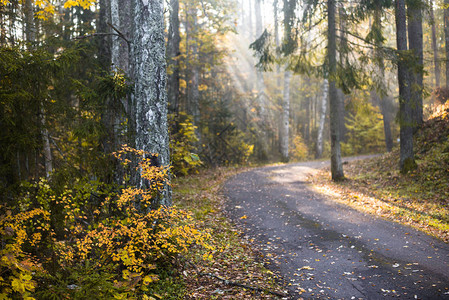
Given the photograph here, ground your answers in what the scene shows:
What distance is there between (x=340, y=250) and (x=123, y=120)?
5.25 metres

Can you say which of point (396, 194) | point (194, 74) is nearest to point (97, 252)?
point (396, 194)

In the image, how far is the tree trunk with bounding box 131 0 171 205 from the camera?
5086mm

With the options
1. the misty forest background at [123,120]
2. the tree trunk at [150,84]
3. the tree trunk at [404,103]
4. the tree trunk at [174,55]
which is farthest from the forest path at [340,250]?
the tree trunk at [174,55]

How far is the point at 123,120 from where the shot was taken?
677cm

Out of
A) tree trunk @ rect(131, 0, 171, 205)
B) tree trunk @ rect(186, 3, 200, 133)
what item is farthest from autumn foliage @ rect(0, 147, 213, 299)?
tree trunk @ rect(186, 3, 200, 133)

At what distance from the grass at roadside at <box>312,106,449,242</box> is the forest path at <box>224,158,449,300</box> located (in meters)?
0.73

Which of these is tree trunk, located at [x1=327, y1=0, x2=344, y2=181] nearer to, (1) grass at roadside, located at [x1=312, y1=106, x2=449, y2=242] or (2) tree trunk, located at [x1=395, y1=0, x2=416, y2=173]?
(1) grass at roadside, located at [x1=312, y1=106, x2=449, y2=242]

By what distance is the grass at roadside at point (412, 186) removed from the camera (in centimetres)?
776

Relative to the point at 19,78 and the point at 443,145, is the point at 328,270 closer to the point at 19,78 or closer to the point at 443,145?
the point at 19,78

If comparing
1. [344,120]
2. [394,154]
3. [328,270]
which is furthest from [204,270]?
[344,120]

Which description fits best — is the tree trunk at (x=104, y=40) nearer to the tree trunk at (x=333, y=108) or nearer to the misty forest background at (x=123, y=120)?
the misty forest background at (x=123, y=120)

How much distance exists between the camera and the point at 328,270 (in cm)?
498

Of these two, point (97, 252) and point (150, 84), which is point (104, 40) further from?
point (97, 252)

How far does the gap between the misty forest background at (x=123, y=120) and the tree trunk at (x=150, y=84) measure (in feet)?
0.06
